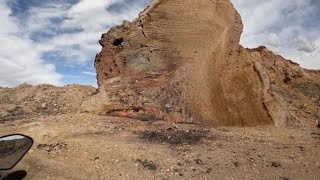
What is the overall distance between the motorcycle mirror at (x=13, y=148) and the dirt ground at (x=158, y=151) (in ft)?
10.8

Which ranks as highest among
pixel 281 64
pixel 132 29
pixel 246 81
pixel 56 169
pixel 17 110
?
pixel 281 64

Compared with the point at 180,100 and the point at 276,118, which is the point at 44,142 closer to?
the point at 180,100

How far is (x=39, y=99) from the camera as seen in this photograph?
69.5 feet

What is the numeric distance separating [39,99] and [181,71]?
39.8 ft

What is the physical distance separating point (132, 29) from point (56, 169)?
538 cm

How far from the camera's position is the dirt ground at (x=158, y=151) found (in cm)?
738

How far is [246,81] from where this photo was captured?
40.7 feet

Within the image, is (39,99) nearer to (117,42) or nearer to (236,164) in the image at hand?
(117,42)

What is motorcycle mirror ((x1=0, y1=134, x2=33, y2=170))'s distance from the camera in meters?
3.40

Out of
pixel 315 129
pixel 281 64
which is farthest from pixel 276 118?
pixel 281 64

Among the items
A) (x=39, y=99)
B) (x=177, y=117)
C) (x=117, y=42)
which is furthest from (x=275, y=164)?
(x=39, y=99)

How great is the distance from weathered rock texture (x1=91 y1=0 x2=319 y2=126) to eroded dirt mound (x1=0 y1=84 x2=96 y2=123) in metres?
6.98

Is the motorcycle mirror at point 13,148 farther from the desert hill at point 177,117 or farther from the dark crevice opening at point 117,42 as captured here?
the dark crevice opening at point 117,42

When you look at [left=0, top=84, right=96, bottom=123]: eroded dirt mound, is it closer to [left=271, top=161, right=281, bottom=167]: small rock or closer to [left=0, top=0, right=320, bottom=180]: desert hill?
[left=0, top=0, right=320, bottom=180]: desert hill
